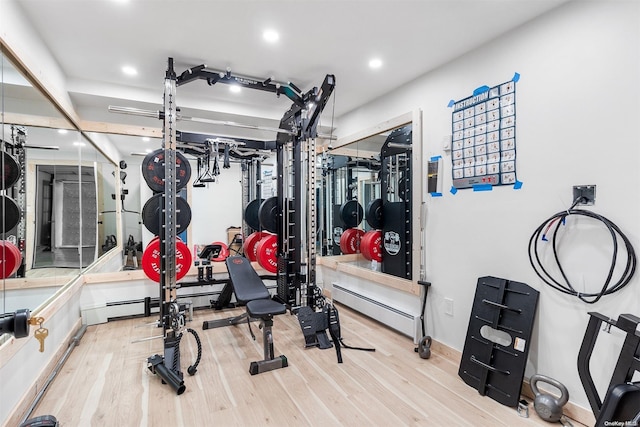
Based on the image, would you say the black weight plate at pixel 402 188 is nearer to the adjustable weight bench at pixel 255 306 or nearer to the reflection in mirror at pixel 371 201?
the reflection in mirror at pixel 371 201

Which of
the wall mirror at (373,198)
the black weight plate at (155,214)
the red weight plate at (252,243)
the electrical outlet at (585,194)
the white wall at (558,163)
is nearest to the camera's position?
the white wall at (558,163)

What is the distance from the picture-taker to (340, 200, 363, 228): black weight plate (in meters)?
4.48

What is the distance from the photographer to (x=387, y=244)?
3.92 meters

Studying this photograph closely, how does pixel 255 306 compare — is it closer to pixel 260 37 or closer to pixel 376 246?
pixel 376 246

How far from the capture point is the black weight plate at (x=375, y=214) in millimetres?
4082

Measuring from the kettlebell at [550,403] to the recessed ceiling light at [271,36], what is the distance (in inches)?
126

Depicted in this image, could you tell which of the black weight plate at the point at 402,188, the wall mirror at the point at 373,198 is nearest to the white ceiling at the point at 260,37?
the wall mirror at the point at 373,198

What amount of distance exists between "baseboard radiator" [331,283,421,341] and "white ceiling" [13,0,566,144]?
255 cm

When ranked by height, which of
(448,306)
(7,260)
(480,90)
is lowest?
(448,306)

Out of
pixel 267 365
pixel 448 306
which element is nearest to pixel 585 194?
pixel 448 306

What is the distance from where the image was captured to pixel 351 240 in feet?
14.8

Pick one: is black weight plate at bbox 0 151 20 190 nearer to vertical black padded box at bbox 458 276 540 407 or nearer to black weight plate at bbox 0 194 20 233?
black weight plate at bbox 0 194 20 233

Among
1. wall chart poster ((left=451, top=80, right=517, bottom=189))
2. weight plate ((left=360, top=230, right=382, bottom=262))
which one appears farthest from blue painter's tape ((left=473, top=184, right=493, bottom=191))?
weight plate ((left=360, top=230, right=382, bottom=262))

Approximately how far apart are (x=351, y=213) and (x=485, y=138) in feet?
7.22
